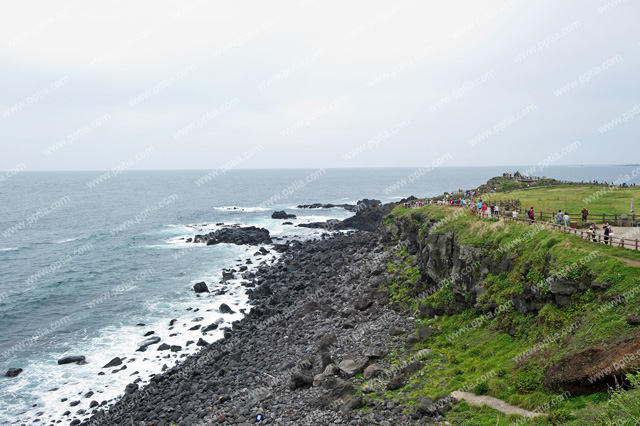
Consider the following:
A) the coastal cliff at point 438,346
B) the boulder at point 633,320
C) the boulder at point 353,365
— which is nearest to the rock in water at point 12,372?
the coastal cliff at point 438,346

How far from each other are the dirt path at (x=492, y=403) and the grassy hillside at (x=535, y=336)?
0.27 meters

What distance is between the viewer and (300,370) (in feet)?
88.5

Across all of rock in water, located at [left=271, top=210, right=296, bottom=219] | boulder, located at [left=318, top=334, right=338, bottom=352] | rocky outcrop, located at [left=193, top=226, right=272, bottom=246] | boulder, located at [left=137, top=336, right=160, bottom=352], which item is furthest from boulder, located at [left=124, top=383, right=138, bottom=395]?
rock in water, located at [left=271, top=210, right=296, bottom=219]

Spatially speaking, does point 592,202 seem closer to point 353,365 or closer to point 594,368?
point 594,368

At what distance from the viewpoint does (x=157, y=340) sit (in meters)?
37.8

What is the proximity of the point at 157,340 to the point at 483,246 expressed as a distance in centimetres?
3217

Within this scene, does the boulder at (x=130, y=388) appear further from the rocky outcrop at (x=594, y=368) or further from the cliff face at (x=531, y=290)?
the rocky outcrop at (x=594, y=368)

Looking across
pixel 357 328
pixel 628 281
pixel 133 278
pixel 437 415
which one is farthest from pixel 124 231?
pixel 628 281

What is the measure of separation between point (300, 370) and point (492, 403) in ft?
44.3

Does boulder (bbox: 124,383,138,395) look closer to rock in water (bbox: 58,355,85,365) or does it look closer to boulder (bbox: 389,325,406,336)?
rock in water (bbox: 58,355,85,365)

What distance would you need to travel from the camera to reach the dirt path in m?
16.6

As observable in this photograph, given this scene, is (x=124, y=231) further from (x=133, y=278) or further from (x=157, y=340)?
(x=157, y=340)

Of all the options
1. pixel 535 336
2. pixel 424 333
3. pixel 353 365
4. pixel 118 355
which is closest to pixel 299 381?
pixel 353 365

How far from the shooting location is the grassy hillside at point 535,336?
15930mm
